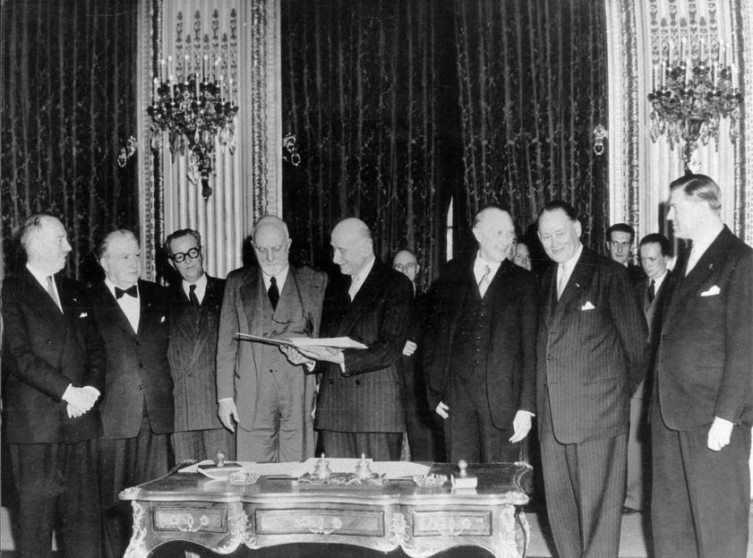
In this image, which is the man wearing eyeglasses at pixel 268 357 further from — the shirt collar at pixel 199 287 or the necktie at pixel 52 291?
the necktie at pixel 52 291

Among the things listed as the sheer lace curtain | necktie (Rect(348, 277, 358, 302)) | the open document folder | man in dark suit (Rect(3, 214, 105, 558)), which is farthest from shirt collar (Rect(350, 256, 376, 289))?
the sheer lace curtain

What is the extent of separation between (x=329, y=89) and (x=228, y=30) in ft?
3.13

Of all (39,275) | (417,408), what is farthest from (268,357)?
(417,408)

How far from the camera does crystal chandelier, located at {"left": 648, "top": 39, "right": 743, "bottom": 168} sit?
221 inches

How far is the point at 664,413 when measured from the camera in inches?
125

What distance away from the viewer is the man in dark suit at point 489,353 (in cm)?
357

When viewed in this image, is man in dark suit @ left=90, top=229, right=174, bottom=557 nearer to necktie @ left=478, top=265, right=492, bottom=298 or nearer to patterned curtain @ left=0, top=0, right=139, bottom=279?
necktie @ left=478, top=265, right=492, bottom=298

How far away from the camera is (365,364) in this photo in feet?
12.0

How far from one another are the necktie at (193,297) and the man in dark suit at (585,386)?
1.83m

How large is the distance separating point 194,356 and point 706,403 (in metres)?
2.45

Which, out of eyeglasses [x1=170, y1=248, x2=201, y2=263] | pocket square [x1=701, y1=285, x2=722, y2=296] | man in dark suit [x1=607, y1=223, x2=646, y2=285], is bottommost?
pocket square [x1=701, y1=285, x2=722, y2=296]

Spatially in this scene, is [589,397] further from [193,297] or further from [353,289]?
[193,297]

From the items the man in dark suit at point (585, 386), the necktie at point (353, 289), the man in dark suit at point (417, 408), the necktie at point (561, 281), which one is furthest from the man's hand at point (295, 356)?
the necktie at point (561, 281)

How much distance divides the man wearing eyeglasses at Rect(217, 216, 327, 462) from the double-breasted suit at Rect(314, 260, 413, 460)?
0.43ft
